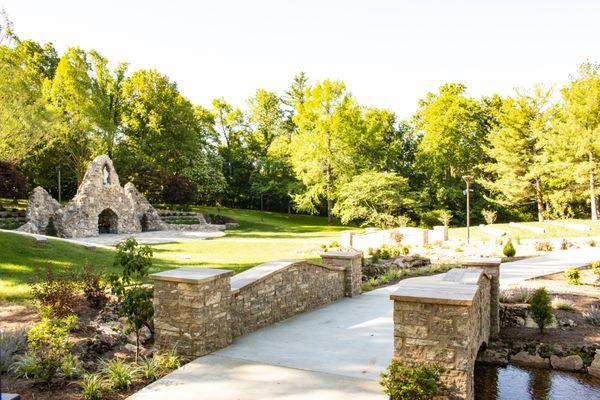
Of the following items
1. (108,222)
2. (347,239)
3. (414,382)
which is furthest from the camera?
(108,222)

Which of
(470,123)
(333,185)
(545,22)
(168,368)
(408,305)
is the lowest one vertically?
(168,368)

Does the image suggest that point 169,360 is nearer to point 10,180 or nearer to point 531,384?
point 531,384

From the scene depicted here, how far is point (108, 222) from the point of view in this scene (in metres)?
29.7

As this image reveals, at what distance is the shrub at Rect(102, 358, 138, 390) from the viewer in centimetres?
470

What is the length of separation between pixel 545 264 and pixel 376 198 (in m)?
19.0

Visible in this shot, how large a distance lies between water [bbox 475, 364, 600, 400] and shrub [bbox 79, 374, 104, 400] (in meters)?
4.63

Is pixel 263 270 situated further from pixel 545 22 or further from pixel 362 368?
pixel 545 22

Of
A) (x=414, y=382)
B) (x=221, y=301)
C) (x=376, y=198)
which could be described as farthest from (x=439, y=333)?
(x=376, y=198)

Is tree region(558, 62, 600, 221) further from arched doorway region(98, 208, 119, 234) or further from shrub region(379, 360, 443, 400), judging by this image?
arched doorway region(98, 208, 119, 234)

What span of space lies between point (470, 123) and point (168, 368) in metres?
38.8

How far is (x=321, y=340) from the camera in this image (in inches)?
247

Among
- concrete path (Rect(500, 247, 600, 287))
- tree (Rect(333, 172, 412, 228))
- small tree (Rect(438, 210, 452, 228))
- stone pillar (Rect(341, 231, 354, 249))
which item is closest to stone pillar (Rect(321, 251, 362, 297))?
concrete path (Rect(500, 247, 600, 287))

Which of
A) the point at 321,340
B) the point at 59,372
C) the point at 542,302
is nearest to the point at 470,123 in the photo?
the point at 542,302

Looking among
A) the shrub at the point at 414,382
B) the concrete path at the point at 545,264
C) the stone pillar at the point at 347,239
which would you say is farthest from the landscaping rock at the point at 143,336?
the stone pillar at the point at 347,239
